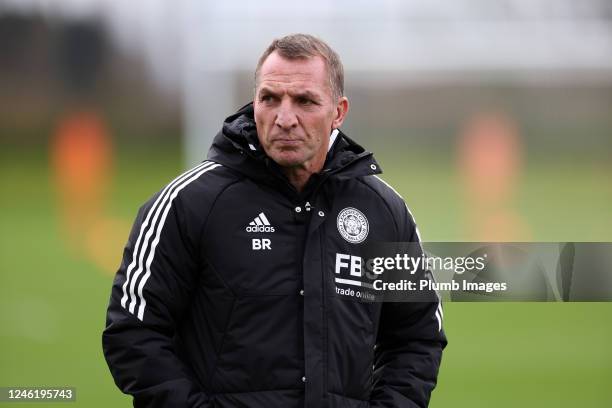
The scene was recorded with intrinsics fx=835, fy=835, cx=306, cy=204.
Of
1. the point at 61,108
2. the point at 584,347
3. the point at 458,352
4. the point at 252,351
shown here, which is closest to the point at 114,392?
the point at 61,108

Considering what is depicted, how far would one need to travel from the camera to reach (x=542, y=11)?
7.66ft

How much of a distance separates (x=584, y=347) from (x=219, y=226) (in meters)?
1.41

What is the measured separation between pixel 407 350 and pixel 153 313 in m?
0.53

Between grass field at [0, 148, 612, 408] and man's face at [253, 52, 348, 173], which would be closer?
man's face at [253, 52, 348, 173]

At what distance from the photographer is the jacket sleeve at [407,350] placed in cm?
163

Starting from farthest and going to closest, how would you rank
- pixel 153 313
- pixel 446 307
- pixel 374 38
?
pixel 446 307 < pixel 374 38 < pixel 153 313

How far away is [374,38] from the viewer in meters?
2.31

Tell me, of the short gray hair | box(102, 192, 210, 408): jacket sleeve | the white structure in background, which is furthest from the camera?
the white structure in background

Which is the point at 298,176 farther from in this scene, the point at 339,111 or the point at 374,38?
the point at 374,38

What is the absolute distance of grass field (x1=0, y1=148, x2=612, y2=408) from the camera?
2361 mm

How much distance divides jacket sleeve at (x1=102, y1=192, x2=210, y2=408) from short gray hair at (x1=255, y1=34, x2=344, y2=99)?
35 centimetres
